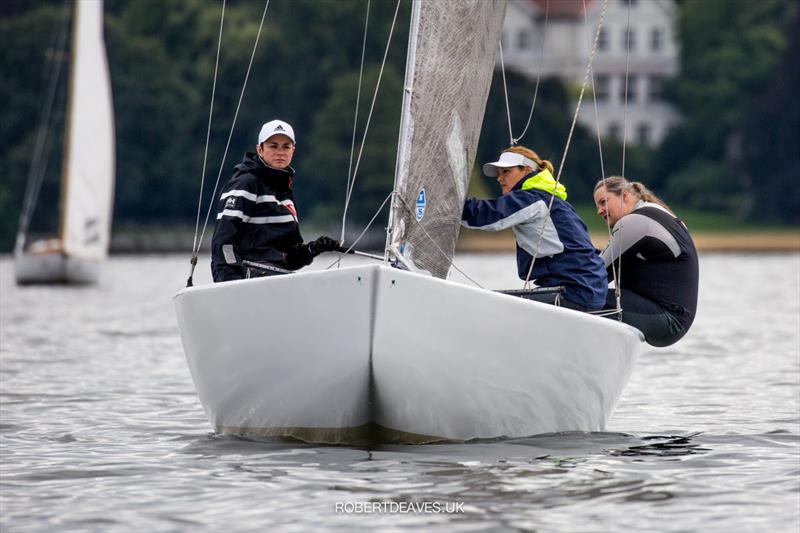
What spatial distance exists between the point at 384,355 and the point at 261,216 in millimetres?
1664

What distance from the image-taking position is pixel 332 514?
7.92 metres

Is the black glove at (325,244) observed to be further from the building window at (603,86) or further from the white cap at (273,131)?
the building window at (603,86)

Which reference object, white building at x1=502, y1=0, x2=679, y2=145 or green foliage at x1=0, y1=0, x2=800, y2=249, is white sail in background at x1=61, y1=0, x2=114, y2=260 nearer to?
green foliage at x1=0, y1=0, x2=800, y2=249

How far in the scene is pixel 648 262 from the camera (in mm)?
10727

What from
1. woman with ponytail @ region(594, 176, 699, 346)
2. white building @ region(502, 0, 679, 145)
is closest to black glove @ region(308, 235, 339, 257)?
woman with ponytail @ region(594, 176, 699, 346)

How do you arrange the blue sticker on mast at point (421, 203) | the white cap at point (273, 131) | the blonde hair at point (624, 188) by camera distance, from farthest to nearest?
the blonde hair at point (624, 188), the white cap at point (273, 131), the blue sticker on mast at point (421, 203)

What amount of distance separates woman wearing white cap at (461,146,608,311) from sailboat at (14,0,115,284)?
29.3 meters

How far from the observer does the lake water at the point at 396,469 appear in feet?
25.9

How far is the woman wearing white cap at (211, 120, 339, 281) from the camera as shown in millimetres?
9945

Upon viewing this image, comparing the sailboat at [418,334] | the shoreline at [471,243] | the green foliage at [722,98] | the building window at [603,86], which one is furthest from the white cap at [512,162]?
the building window at [603,86]

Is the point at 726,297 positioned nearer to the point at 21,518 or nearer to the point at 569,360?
the point at 569,360

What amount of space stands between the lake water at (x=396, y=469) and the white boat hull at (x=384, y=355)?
0.19 metres

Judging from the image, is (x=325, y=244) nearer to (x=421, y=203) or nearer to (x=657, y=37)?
(x=421, y=203)

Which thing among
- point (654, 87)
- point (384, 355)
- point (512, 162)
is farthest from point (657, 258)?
point (654, 87)
